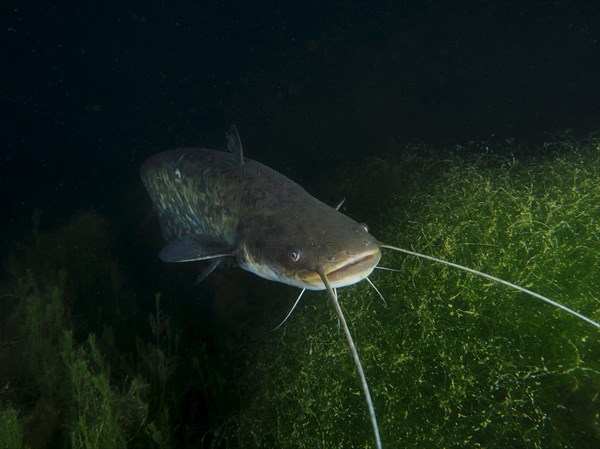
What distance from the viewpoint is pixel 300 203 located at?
2961mm

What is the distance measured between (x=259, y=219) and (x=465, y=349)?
64.9 inches

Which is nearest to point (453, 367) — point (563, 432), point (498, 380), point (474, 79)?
point (498, 380)

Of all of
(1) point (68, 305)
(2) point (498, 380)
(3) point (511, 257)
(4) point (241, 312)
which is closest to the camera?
(2) point (498, 380)

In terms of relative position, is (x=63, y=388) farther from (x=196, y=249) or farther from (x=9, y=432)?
(x=196, y=249)

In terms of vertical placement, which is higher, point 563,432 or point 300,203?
point 300,203

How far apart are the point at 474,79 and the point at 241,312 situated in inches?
622

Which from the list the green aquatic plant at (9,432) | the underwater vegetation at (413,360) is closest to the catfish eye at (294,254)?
the underwater vegetation at (413,360)

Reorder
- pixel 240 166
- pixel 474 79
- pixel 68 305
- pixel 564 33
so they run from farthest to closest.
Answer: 1. pixel 564 33
2. pixel 474 79
3. pixel 68 305
4. pixel 240 166

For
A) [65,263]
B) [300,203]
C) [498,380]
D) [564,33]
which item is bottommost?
[564,33]

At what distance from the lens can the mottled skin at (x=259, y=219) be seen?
2.24 meters

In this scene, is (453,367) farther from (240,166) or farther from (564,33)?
(564,33)

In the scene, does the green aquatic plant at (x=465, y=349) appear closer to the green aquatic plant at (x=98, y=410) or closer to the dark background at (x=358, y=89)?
the green aquatic plant at (x=98, y=410)

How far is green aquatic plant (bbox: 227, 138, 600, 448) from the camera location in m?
2.20

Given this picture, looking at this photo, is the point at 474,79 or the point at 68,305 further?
the point at 474,79
